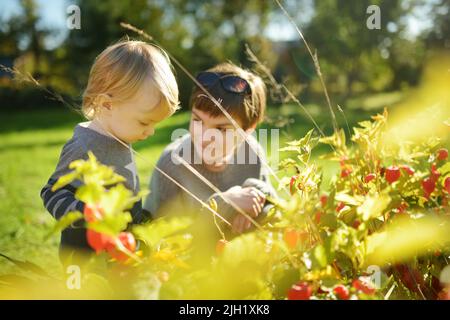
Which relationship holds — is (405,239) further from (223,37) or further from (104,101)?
(223,37)

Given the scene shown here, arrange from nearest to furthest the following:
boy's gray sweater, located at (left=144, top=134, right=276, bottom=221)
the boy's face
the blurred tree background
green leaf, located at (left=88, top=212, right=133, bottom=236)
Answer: green leaf, located at (left=88, top=212, right=133, bottom=236), the boy's face, boy's gray sweater, located at (left=144, top=134, right=276, bottom=221), the blurred tree background

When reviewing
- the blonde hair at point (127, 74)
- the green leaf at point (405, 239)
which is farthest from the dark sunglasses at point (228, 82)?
the green leaf at point (405, 239)

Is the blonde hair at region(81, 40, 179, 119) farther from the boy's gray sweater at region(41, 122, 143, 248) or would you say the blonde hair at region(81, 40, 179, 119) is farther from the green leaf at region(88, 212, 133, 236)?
the green leaf at region(88, 212, 133, 236)

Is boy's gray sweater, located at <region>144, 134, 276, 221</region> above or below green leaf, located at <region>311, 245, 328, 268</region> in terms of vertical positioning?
above

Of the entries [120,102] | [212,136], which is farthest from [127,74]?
[212,136]

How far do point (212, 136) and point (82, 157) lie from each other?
528 millimetres

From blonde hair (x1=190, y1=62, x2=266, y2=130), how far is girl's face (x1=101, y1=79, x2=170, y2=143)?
280mm

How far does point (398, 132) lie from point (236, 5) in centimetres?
1822

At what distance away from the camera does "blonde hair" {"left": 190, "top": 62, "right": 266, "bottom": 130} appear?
1.97 m

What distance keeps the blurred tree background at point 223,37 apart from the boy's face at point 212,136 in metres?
13.0

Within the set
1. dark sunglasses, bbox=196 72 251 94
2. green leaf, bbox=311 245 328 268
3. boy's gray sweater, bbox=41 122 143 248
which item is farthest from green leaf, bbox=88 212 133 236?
dark sunglasses, bbox=196 72 251 94

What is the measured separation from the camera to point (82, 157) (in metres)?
1.69

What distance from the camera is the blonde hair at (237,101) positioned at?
1.97 meters
